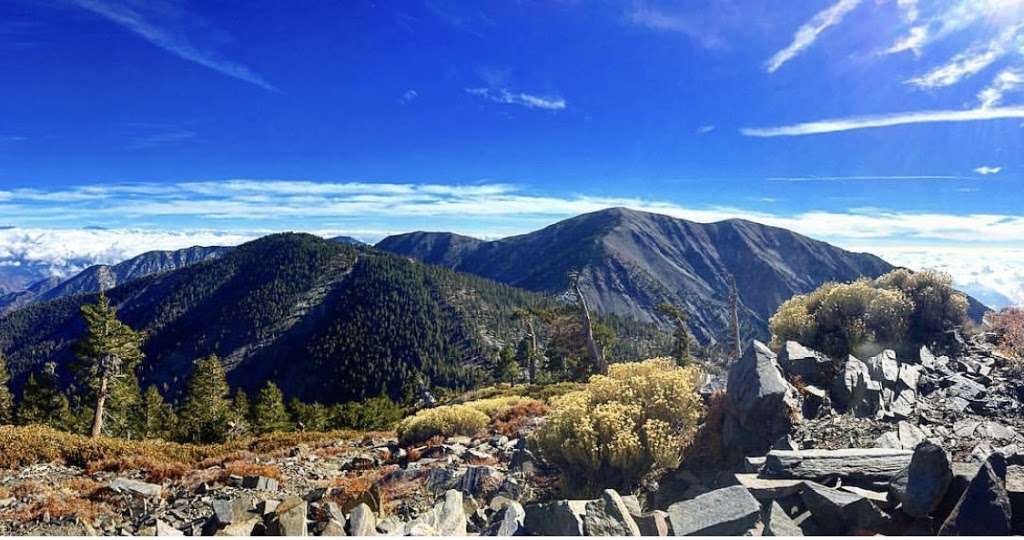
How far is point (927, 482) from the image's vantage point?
19.9ft

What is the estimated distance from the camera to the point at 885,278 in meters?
17.4

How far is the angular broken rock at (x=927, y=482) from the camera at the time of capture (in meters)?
5.96

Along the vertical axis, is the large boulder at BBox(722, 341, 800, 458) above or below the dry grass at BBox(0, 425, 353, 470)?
above

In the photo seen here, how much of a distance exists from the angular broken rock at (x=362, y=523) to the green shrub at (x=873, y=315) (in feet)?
41.6

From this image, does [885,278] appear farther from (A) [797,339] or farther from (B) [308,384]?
(B) [308,384]

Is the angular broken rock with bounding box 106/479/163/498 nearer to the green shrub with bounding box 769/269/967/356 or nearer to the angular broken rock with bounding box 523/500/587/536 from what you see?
the angular broken rock with bounding box 523/500/587/536

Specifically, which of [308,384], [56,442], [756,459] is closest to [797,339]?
[756,459]

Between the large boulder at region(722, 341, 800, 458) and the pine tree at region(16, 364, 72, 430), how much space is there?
61308 millimetres

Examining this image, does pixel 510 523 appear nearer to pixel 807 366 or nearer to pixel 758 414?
pixel 758 414

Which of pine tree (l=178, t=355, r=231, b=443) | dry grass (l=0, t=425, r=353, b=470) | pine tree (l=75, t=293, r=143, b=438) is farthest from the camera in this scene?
pine tree (l=178, t=355, r=231, b=443)

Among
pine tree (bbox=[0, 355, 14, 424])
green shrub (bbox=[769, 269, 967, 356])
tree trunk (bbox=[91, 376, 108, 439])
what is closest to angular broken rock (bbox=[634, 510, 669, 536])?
green shrub (bbox=[769, 269, 967, 356])

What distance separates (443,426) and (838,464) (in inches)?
478

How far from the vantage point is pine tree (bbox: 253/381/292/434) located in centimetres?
4972

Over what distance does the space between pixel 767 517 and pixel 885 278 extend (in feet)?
48.2
